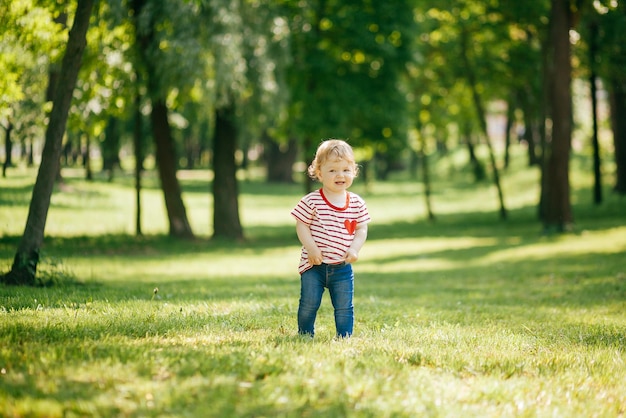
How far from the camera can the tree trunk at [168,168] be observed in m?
20.8

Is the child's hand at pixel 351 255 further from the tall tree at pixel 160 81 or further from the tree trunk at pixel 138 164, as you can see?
the tree trunk at pixel 138 164

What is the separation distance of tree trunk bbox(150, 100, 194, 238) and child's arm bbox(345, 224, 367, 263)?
15.4 meters

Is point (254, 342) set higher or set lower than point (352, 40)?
lower

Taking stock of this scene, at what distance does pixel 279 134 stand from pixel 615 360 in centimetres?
2156

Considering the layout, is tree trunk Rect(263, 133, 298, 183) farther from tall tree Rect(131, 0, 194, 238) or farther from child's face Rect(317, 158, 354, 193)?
child's face Rect(317, 158, 354, 193)

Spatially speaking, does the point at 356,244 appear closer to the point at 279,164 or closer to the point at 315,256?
the point at 315,256

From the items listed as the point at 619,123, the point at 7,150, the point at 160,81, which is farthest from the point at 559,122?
the point at 7,150

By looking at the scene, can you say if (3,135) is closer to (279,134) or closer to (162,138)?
(162,138)

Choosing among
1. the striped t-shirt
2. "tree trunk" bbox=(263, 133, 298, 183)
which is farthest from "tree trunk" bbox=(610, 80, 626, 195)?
"tree trunk" bbox=(263, 133, 298, 183)

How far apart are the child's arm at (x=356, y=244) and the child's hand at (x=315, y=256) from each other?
265 mm

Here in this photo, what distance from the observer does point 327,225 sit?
5980 millimetres

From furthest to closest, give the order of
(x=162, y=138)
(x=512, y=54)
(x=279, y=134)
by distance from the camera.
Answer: (x=512, y=54) → (x=279, y=134) → (x=162, y=138)

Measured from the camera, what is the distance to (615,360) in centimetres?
570

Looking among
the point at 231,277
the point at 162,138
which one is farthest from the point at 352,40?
the point at 231,277
